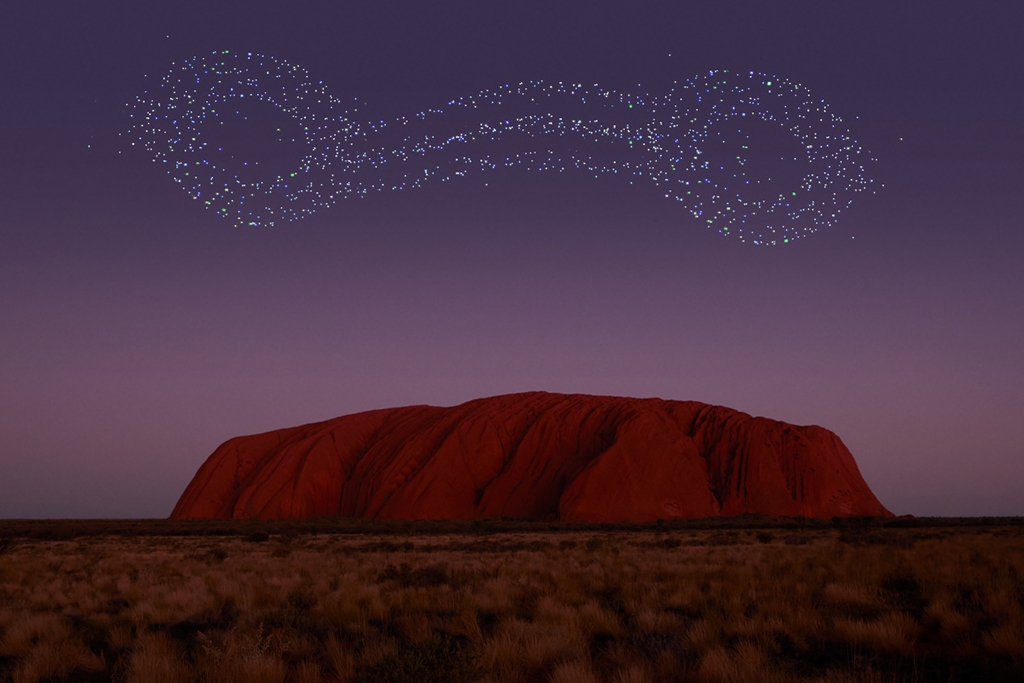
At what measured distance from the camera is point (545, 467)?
71875 millimetres

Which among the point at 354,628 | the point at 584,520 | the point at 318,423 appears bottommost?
the point at 584,520

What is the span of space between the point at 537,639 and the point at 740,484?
212 ft

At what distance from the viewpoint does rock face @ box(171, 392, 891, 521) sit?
66438mm

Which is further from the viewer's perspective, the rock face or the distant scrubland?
the rock face

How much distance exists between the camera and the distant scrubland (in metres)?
6.77

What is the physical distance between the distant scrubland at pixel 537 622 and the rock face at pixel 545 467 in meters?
48.4

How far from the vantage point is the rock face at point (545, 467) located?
66438 mm

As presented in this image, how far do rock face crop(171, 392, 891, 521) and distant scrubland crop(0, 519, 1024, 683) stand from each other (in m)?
48.4

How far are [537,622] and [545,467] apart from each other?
63186mm

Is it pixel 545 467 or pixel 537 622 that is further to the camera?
pixel 545 467

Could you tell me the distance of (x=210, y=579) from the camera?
16.6m

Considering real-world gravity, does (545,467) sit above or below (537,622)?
above

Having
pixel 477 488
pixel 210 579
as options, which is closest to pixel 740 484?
pixel 477 488

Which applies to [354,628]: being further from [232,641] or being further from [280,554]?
[280,554]
